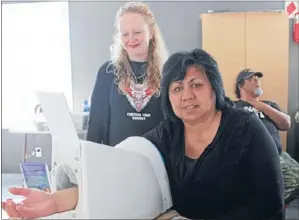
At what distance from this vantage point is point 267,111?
912 mm

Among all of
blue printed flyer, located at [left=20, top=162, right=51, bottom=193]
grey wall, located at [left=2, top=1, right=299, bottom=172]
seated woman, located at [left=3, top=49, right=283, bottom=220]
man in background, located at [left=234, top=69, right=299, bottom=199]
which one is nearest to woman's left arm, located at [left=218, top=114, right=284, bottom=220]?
seated woman, located at [left=3, top=49, right=283, bottom=220]

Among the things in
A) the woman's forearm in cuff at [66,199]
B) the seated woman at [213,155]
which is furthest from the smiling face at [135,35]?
the woman's forearm in cuff at [66,199]

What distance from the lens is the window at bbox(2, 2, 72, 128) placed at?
91 centimetres

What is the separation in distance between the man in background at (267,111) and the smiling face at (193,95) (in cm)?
16

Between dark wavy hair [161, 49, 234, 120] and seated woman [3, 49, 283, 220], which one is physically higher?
dark wavy hair [161, 49, 234, 120]

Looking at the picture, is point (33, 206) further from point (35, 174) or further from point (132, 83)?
point (132, 83)

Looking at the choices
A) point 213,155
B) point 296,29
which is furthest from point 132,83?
point 296,29

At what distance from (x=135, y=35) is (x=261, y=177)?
0.42 metres

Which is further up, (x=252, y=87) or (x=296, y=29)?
(x=296, y=29)

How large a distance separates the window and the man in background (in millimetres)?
432

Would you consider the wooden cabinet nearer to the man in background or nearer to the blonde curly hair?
the man in background

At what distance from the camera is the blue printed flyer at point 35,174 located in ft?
2.86

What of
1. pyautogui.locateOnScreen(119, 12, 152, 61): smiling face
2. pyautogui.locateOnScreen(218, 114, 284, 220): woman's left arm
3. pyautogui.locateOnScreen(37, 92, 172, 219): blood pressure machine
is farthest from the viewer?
pyautogui.locateOnScreen(119, 12, 152, 61): smiling face

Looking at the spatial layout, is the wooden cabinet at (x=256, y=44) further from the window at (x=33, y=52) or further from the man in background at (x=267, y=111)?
the window at (x=33, y=52)
